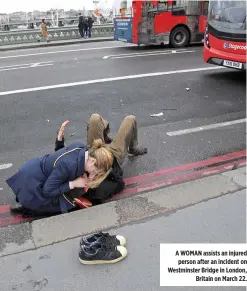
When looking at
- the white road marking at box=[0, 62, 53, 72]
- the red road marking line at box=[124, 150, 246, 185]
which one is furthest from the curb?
the white road marking at box=[0, 62, 53, 72]

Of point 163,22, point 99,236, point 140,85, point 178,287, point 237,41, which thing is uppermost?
point 163,22

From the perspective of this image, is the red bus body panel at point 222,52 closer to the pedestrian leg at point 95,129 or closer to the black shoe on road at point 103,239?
the pedestrian leg at point 95,129

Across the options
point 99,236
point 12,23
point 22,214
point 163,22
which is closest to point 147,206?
point 99,236

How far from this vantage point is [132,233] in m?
2.97

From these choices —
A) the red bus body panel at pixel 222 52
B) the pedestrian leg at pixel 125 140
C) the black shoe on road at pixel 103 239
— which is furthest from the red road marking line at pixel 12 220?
the red bus body panel at pixel 222 52

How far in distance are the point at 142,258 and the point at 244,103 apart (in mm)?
5056

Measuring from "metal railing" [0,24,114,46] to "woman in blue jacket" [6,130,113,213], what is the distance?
18.7 metres

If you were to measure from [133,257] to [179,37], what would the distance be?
1358 centimetres

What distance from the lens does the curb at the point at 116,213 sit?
2.94 metres

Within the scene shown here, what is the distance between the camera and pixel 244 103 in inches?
271

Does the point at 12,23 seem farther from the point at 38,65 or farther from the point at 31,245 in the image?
the point at 31,245

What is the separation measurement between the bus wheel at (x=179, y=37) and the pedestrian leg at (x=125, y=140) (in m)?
11.3

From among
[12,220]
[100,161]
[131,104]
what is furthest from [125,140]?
[131,104]

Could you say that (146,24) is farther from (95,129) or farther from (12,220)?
(12,220)
